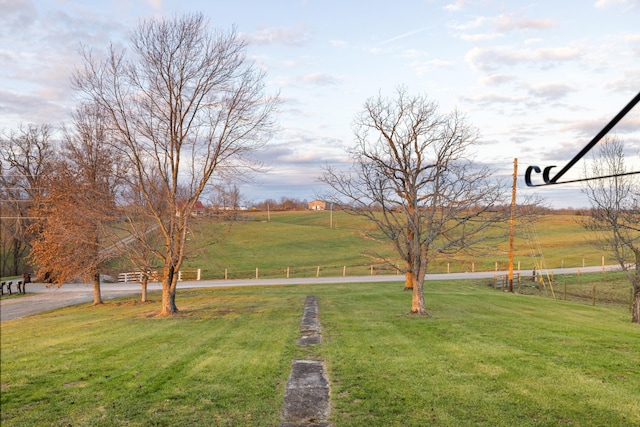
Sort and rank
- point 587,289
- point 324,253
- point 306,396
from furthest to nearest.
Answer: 1. point 324,253
2. point 587,289
3. point 306,396

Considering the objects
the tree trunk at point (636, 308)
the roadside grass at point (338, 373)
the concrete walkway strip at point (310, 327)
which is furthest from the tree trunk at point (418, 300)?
the tree trunk at point (636, 308)

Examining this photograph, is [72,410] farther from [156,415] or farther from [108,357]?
[108,357]

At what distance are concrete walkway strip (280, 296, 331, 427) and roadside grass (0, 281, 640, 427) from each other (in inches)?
6.2

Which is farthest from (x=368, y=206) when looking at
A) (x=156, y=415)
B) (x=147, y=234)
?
(x=156, y=415)

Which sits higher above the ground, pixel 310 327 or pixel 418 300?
pixel 418 300

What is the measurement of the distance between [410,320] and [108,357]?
8051mm

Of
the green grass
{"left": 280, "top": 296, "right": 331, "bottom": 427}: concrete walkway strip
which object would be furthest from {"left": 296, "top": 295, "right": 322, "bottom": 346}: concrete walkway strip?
the green grass

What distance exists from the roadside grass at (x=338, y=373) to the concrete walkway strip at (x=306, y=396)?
16 cm

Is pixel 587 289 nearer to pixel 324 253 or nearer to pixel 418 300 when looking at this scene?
pixel 418 300

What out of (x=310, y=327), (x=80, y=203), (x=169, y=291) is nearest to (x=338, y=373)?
(x=310, y=327)

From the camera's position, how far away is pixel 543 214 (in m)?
13.1

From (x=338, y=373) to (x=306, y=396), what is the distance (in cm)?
112

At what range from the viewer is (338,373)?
7020mm

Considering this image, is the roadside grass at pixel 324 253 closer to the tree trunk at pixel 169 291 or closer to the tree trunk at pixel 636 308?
the tree trunk at pixel 169 291
